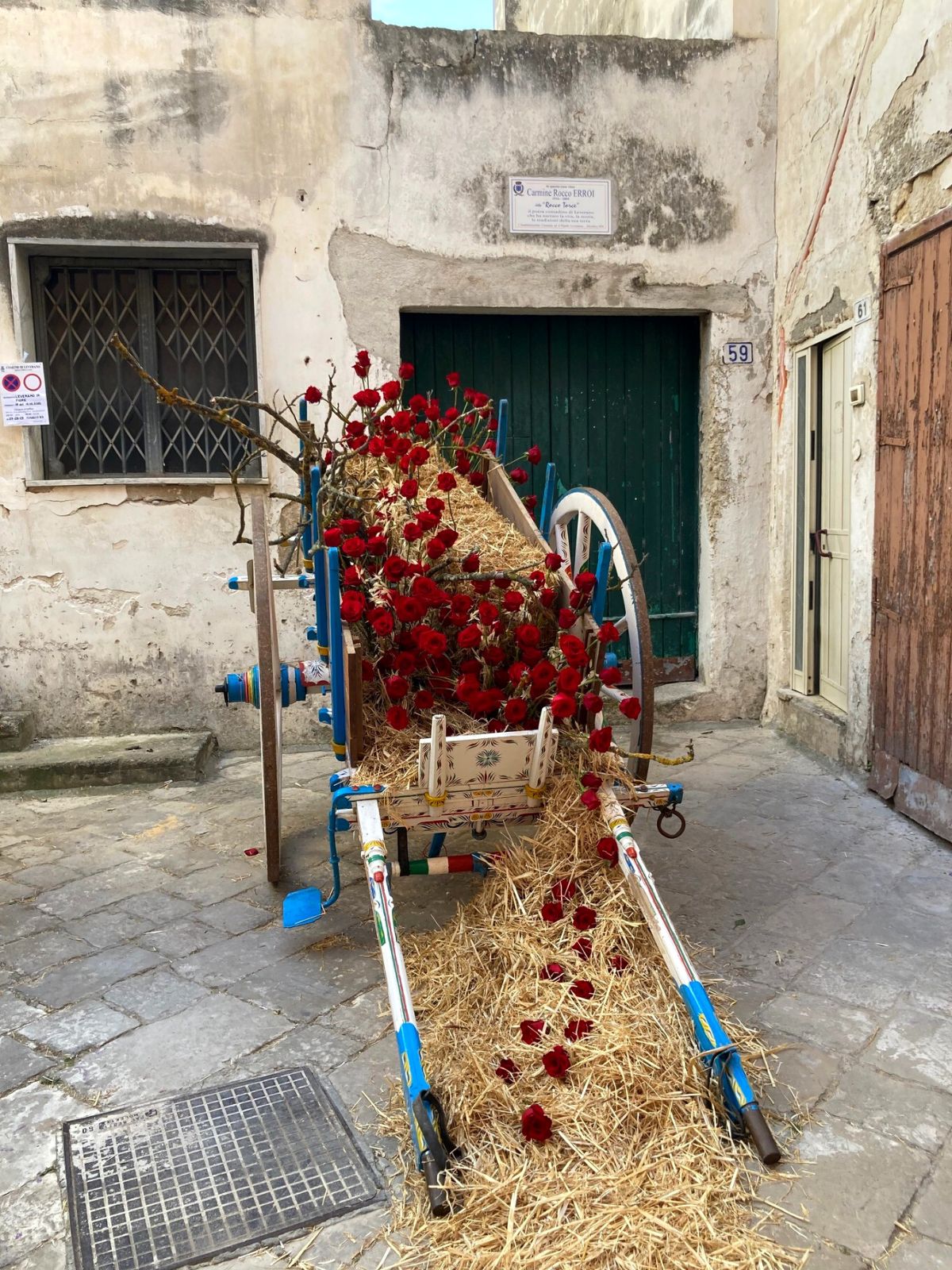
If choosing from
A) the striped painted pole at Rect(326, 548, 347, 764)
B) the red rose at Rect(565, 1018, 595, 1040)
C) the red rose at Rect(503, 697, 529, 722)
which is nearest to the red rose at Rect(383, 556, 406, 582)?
the striped painted pole at Rect(326, 548, 347, 764)

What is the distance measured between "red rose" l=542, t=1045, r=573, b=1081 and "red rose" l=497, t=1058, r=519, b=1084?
8 centimetres

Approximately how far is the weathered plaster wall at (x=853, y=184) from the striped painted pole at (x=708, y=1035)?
2587 mm

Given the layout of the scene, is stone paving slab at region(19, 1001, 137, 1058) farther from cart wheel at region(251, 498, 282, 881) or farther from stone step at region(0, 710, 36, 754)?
stone step at region(0, 710, 36, 754)

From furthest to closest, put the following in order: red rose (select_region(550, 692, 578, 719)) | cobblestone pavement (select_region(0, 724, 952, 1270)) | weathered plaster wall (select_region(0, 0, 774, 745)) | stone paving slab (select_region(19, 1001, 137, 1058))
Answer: weathered plaster wall (select_region(0, 0, 774, 745)) < stone paving slab (select_region(19, 1001, 137, 1058)) < red rose (select_region(550, 692, 578, 719)) < cobblestone pavement (select_region(0, 724, 952, 1270))

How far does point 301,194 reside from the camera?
203 inches

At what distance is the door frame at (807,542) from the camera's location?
524 cm

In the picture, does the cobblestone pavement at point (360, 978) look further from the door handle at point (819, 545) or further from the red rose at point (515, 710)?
the door handle at point (819, 545)

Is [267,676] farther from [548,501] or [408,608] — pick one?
[548,501]

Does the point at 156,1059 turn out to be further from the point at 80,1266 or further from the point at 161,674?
the point at 161,674

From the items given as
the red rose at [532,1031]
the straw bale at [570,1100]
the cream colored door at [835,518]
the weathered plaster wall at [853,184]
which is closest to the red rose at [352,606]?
the straw bale at [570,1100]

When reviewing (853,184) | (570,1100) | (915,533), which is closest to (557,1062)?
(570,1100)

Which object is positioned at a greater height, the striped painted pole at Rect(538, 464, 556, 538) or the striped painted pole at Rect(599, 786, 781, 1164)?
the striped painted pole at Rect(538, 464, 556, 538)

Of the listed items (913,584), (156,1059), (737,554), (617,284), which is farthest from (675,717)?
(156,1059)

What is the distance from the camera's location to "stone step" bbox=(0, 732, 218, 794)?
482cm
